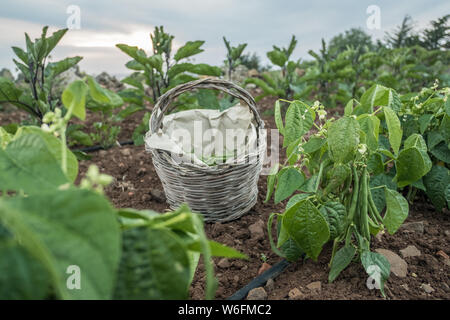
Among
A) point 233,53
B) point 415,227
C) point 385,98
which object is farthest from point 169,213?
point 233,53

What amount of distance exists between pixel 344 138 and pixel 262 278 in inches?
21.5

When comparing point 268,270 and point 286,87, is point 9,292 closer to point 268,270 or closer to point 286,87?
point 268,270

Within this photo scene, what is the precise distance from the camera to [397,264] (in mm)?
1159

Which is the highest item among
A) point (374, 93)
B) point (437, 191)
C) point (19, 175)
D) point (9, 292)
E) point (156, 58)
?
point (156, 58)

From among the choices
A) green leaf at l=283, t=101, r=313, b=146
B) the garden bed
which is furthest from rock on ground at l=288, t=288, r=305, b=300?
green leaf at l=283, t=101, r=313, b=146

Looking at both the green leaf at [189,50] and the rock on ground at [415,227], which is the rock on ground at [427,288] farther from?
the green leaf at [189,50]

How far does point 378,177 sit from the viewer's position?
52.9 inches

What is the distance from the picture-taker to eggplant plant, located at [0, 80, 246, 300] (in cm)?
40

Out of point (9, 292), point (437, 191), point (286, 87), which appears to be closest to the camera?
point (9, 292)

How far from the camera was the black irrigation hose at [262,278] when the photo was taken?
3.54 feet

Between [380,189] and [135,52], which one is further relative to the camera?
[135,52]

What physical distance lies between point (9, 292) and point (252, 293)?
0.78 meters

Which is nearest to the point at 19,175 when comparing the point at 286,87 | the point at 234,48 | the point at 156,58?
the point at 156,58

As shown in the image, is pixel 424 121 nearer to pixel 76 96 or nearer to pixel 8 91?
pixel 76 96
